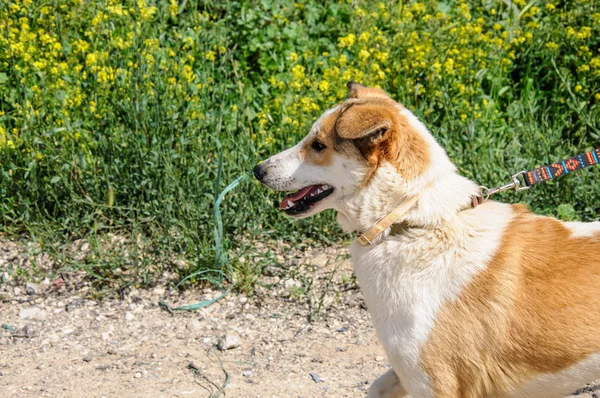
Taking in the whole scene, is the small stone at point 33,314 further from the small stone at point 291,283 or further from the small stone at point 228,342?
A: the small stone at point 291,283

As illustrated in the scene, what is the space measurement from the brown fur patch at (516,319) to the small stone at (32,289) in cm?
278

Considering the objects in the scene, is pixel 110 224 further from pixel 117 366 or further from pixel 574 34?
pixel 574 34

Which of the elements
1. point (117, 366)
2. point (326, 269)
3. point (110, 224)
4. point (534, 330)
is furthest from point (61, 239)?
point (534, 330)

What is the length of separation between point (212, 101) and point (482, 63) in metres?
1.97

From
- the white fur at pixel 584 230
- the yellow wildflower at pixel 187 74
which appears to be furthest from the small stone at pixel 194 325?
the white fur at pixel 584 230

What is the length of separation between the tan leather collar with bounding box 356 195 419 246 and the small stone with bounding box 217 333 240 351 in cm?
141

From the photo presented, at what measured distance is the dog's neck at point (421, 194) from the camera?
3.35m

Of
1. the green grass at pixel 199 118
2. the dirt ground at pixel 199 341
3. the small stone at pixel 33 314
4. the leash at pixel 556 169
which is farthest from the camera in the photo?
the green grass at pixel 199 118

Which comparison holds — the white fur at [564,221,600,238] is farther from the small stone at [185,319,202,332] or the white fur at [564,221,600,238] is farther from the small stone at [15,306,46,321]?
the small stone at [15,306,46,321]

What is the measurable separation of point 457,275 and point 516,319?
0.93ft

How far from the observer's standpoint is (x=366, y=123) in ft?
11.0

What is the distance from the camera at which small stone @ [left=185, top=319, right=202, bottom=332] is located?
4.71 metres

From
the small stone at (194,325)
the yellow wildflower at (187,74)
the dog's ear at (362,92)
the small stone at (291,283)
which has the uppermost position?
the dog's ear at (362,92)

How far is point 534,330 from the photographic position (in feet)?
10.4
